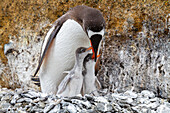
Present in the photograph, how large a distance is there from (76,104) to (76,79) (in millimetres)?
197

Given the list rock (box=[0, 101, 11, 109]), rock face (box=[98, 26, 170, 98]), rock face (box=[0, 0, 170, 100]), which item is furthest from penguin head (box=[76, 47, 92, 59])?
rock face (box=[0, 0, 170, 100])

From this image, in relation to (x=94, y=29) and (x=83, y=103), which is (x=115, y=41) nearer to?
(x=94, y=29)

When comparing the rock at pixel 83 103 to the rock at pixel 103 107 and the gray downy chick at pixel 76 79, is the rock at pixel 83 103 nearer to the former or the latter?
the rock at pixel 103 107

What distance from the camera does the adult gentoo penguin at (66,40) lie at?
1085 mm

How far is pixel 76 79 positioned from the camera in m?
1.13

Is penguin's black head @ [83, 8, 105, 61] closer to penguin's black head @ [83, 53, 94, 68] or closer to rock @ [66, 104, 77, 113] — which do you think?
penguin's black head @ [83, 53, 94, 68]

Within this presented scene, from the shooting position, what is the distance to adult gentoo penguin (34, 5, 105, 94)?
1.08 m

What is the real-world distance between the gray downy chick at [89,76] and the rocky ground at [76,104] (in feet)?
0.54

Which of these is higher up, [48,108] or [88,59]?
[88,59]

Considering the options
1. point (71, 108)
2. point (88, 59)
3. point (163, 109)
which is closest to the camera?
point (71, 108)

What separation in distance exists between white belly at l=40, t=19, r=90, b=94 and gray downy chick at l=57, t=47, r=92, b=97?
99mm

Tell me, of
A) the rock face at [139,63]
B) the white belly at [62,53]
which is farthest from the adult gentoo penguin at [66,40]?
the rock face at [139,63]

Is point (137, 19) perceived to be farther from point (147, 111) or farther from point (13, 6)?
point (13, 6)

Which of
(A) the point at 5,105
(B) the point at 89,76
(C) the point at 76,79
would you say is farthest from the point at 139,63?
(A) the point at 5,105
